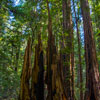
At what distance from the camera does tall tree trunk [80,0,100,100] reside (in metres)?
4.94

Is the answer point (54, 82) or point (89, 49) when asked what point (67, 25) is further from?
point (54, 82)

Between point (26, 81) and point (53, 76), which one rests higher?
point (53, 76)

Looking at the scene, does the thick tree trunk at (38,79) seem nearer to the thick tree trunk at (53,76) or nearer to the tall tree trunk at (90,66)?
the thick tree trunk at (53,76)

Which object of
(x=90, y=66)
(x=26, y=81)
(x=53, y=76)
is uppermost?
(x=90, y=66)

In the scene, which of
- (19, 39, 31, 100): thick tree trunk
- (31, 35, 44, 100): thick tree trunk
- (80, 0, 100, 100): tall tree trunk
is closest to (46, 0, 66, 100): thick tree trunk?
(31, 35, 44, 100): thick tree trunk

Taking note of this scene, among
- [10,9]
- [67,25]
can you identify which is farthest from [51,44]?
[10,9]

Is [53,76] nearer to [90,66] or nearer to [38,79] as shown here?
[38,79]

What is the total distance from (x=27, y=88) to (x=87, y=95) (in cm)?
288

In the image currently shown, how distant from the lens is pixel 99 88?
4914mm

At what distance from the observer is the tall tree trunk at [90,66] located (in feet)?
16.2

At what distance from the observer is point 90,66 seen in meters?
5.38

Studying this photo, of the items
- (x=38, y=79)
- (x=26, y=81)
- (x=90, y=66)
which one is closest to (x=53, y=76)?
(x=38, y=79)

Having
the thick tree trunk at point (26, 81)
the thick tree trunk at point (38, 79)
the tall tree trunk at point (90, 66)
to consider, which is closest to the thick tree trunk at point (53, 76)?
the thick tree trunk at point (38, 79)

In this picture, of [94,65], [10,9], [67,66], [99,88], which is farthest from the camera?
[10,9]
